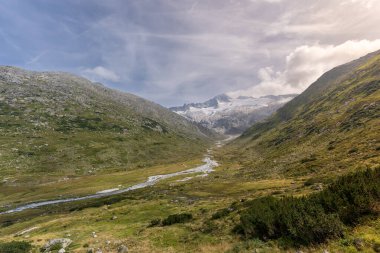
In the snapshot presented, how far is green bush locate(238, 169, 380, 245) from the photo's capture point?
1930 centimetres

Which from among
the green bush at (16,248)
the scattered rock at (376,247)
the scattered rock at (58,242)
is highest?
the green bush at (16,248)

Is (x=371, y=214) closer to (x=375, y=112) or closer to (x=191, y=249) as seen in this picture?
(x=191, y=249)

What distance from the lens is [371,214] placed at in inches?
804

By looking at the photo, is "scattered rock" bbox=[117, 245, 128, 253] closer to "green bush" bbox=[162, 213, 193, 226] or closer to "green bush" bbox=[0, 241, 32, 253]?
"green bush" bbox=[162, 213, 193, 226]

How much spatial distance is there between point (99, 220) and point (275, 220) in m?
36.8

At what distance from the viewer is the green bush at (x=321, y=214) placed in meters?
19.3

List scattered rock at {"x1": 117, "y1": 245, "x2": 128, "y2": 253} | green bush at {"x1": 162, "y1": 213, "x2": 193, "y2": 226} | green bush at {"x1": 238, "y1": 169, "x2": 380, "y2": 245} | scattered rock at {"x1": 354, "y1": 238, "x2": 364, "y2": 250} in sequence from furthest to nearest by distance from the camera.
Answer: green bush at {"x1": 162, "y1": 213, "x2": 193, "y2": 226} < scattered rock at {"x1": 117, "y1": 245, "x2": 128, "y2": 253} < green bush at {"x1": 238, "y1": 169, "x2": 380, "y2": 245} < scattered rock at {"x1": 354, "y1": 238, "x2": 364, "y2": 250}

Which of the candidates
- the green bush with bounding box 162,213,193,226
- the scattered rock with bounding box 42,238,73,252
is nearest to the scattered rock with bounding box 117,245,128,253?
the green bush with bounding box 162,213,193,226

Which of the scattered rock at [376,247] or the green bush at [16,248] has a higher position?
the green bush at [16,248]

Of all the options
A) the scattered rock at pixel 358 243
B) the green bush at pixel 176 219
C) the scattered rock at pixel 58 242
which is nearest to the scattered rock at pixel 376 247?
the scattered rock at pixel 358 243

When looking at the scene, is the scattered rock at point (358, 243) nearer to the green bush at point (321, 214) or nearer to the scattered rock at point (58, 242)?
the green bush at point (321, 214)

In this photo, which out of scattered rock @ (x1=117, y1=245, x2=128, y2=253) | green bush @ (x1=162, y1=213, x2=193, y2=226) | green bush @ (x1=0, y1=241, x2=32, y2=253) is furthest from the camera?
green bush @ (x1=162, y1=213, x2=193, y2=226)

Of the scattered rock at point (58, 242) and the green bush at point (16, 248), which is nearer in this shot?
the green bush at point (16, 248)

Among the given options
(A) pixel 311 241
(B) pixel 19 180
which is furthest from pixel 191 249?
(B) pixel 19 180
